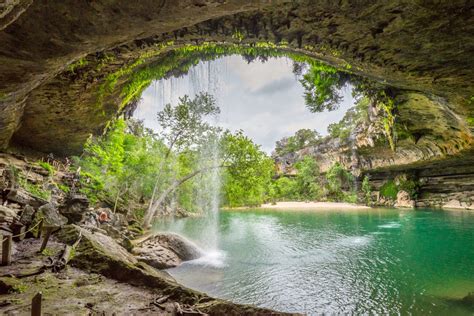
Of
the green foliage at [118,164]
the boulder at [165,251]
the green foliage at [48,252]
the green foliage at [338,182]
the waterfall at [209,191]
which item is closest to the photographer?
the green foliage at [48,252]

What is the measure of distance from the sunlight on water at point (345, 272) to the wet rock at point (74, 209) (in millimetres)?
3699

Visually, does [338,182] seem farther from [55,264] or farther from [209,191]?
[55,264]

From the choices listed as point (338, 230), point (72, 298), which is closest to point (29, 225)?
point (72, 298)

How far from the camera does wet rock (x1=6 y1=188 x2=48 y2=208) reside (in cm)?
714

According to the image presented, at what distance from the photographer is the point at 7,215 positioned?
20.3 ft

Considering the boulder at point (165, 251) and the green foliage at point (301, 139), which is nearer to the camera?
the boulder at point (165, 251)

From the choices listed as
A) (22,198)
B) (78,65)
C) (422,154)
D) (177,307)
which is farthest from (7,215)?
(422,154)

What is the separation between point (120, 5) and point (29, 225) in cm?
682

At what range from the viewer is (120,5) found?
9.93 feet

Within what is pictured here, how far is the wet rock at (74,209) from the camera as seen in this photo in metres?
8.31

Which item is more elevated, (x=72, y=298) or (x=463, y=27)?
(x=463, y=27)

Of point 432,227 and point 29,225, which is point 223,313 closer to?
point 29,225

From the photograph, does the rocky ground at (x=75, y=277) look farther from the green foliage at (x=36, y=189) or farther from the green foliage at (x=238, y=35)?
the green foliage at (x=238, y=35)

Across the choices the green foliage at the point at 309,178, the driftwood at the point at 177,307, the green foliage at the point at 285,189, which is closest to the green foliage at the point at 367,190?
the green foliage at the point at 309,178
